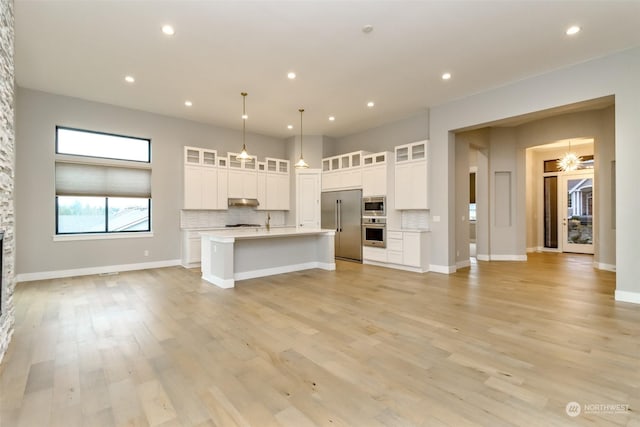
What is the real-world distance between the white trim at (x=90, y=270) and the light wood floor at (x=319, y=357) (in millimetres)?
1016

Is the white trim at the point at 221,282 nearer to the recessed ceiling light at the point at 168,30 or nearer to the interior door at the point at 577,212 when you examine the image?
the recessed ceiling light at the point at 168,30

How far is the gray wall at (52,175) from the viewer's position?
17.0 feet

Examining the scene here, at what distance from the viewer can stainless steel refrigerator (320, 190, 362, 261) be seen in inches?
281

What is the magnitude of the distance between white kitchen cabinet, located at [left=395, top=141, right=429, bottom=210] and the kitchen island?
1.81 metres

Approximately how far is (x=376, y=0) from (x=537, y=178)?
9193mm

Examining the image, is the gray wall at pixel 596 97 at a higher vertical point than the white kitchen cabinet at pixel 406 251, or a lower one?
higher

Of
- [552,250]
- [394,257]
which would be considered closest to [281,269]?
[394,257]

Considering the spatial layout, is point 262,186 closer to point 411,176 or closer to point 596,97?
point 411,176

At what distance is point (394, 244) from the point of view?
6406mm

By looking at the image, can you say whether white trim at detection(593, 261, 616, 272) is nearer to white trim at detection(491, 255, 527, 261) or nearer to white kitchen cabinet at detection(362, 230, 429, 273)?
white trim at detection(491, 255, 527, 261)

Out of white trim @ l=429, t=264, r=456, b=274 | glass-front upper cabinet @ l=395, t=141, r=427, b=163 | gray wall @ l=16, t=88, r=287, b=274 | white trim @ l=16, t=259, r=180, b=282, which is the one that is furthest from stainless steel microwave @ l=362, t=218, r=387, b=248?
white trim @ l=16, t=259, r=180, b=282

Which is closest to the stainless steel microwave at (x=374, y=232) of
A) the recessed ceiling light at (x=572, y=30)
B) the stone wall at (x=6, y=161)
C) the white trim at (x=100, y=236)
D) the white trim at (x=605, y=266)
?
the recessed ceiling light at (x=572, y=30)

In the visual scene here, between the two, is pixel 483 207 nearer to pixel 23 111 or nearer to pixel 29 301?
pixel 29 301

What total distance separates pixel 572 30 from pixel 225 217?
704cm
